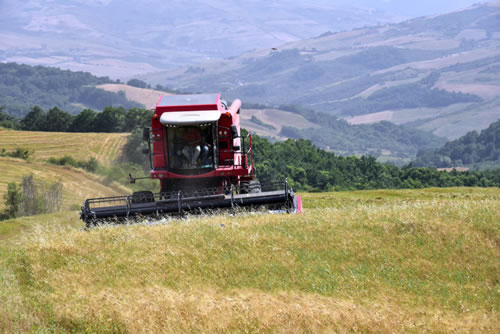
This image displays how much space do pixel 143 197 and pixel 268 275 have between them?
7365 millimetres

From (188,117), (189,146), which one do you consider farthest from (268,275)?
(189,146)

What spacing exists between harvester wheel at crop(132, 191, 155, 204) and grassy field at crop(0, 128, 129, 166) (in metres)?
41.0

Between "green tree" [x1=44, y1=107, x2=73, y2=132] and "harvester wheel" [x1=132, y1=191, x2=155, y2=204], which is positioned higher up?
"green tree" [x1=44, y1=107, x2=73, y2=132]

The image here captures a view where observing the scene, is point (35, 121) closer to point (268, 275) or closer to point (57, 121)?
point (57, 121)

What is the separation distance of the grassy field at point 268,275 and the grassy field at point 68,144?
150ft

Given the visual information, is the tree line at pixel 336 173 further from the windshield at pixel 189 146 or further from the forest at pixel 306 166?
the windshield at pixel 189 146

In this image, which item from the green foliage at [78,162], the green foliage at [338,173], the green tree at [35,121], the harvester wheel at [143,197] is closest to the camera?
the harvester wheel at [143,197]

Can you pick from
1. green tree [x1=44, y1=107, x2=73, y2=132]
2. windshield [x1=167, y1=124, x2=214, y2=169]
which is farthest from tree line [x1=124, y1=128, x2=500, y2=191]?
windshield [x1=167, y1=124, x2=214, y2=169]

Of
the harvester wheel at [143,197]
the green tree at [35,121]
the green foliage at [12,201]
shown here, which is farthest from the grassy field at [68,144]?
the harvester wheel at [143,197]

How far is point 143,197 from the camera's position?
1981 centimetres

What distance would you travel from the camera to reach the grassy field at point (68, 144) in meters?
65.9

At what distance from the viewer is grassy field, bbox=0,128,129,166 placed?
6594 centimetres

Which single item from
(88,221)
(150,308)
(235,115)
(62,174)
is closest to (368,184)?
(62,174)

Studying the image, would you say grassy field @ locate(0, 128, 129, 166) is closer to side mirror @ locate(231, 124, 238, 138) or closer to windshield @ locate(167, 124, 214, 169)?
windshield @ locate(167, 124, 214, 169)
